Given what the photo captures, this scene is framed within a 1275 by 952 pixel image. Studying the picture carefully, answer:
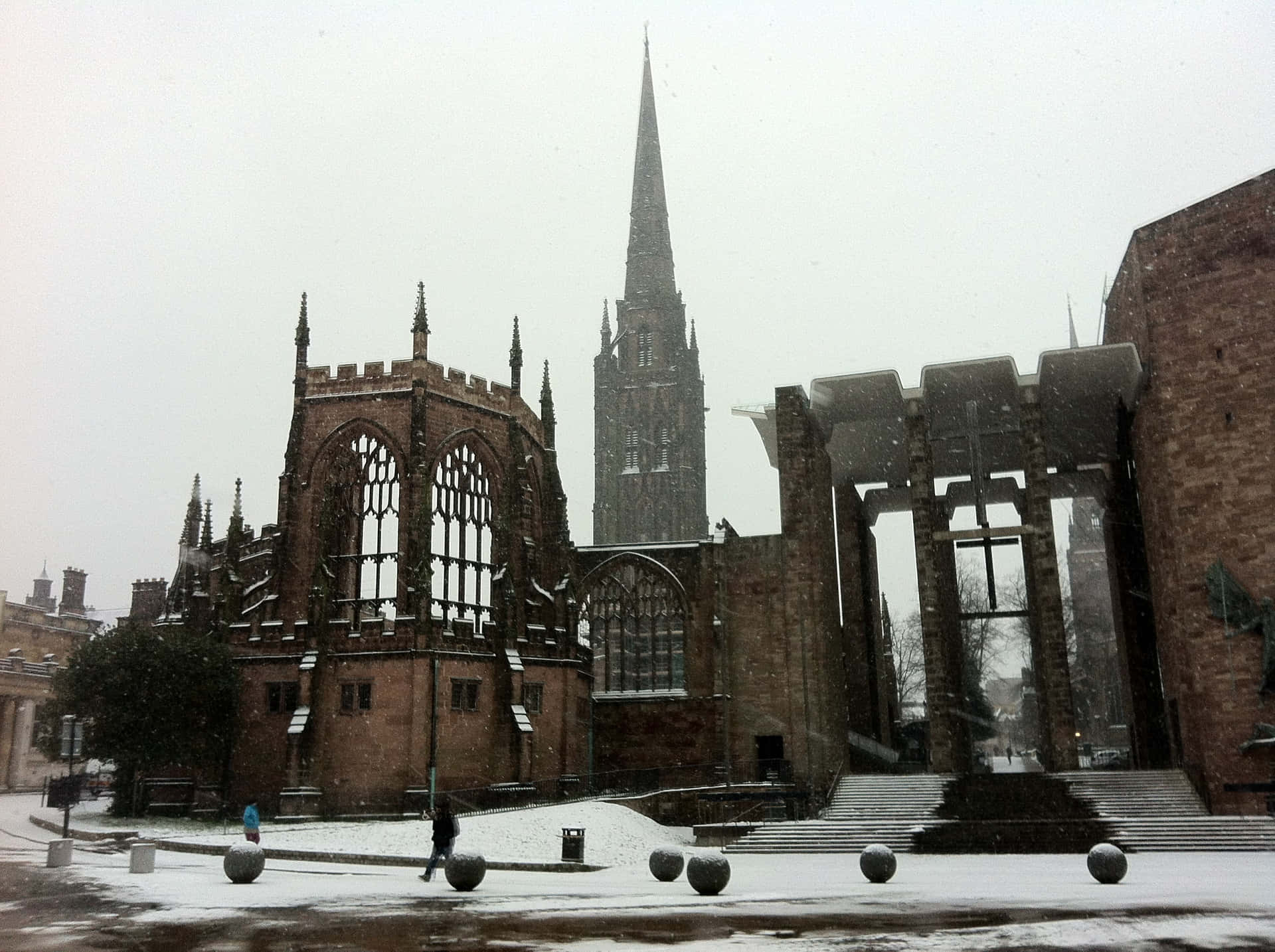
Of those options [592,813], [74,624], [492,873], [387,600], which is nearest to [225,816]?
[387,600]

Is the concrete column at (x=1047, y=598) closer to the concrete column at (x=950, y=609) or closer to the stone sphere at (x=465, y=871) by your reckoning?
the concrete column at (x=950, y=609)

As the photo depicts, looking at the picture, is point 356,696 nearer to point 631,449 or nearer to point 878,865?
point 878,865

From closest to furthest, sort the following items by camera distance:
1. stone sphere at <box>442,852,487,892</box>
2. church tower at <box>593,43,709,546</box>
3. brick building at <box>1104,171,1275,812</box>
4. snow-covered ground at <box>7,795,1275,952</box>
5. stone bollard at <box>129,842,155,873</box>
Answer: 1. snow-covered ground at <box>7,795,1275,952</box>
2. stone sphere at <box>442,852,487,892</box>
3. stone bollard at <box>129,842,155,873</box>
4. brick building at <box>1104,171,1275,812</box>
5. church tower at <box>593,43,709,546</box>

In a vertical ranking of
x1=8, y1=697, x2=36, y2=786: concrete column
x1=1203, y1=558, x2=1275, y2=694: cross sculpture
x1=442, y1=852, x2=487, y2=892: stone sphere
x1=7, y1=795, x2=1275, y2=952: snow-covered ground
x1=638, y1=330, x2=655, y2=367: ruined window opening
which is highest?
x1=638, y1=330, x2=655, y2=367: ruined window opening

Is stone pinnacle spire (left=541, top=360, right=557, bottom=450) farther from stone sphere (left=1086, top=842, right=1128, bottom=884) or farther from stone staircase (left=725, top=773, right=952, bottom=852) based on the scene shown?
stone sphere (left=1086, top=842, right=1128, bottom=884)

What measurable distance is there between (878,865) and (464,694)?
16896 millimetres

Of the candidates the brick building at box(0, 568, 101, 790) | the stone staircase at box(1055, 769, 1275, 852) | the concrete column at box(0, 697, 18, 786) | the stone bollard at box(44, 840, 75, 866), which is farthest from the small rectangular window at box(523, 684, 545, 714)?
the concrete column at box(0, 697, 18, 786)

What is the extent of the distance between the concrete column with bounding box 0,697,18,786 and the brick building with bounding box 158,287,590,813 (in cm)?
2178

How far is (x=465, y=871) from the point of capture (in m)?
16.3

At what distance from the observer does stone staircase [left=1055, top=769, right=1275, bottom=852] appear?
24734 mm

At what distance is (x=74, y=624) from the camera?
58.3 metres

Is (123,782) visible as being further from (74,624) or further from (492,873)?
(74,624)

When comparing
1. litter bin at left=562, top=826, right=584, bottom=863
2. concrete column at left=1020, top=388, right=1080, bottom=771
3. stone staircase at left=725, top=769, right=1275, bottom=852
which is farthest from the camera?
concrete column at left=1020, top=388, right=1080, bottom=771

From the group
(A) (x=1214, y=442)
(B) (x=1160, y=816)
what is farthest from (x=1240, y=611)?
(B) (x=1160, y=816)
